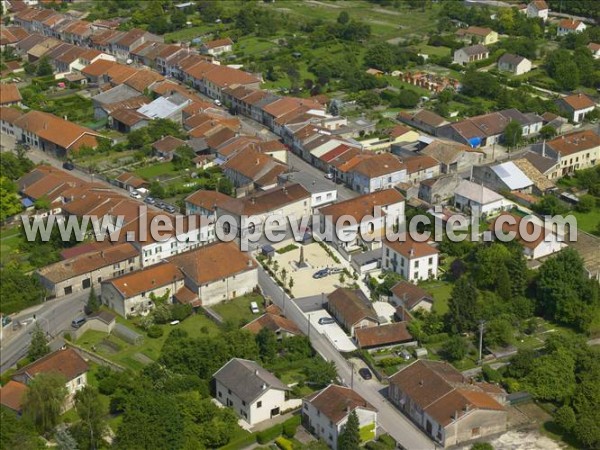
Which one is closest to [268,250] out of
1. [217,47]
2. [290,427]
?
[290,427]

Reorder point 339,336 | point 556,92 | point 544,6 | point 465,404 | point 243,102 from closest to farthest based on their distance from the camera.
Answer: point 465,404, point 339,336, point 243,102, point 556,92, point 544,6

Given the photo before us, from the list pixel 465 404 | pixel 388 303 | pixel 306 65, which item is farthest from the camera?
pixel 306 65

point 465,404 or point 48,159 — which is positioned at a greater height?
point 465,404

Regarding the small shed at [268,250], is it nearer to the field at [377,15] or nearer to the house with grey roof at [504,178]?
the house with grey roof at [504,178]

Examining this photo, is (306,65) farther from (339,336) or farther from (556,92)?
(339,336)

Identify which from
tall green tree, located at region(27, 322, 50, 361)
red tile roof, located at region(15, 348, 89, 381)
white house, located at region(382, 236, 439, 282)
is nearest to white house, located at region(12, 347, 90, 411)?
red tile roof, located at region(15, 348, 89, 381)

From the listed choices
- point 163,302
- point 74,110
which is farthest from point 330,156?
point 74,110

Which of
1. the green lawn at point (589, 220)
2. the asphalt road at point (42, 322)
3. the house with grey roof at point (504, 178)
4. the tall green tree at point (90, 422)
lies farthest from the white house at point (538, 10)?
the tall green tree at point (90, 422)

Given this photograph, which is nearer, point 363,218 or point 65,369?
point 65,369

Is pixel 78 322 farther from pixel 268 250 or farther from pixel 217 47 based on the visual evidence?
pixel 217 47
